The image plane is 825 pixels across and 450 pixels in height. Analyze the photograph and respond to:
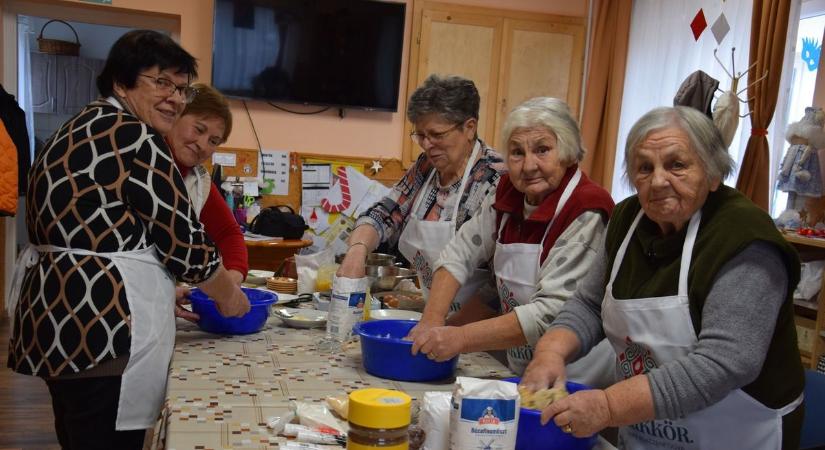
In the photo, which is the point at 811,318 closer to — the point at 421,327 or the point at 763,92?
the point at 763,92

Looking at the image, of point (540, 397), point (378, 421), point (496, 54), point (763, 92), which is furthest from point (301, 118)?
point (378, 421)

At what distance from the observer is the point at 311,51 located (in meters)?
5.11

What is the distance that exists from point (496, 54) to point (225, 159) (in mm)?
2151

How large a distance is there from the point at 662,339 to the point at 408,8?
4308 mm

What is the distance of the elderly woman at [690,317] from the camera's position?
1257mm

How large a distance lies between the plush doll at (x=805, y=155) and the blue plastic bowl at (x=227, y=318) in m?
2.91

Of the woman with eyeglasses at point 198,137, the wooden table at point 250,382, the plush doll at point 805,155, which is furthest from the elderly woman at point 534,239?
the plush doll at point 805,155

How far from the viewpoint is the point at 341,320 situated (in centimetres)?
195

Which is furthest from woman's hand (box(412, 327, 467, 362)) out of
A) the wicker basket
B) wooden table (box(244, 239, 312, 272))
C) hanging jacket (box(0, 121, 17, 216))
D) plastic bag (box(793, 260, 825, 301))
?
the wicker basket

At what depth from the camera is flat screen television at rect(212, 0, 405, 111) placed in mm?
4957

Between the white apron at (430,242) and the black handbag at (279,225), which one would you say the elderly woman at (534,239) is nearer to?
the white apron at (430,242)

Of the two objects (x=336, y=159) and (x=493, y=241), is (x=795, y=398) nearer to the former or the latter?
(x=493, y=241)

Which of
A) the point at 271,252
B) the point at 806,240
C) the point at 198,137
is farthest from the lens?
the point at 271,252

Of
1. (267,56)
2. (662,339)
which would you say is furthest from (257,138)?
(662,339)
